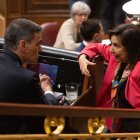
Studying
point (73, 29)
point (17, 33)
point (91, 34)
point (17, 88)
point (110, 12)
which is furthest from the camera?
point (110, 12)

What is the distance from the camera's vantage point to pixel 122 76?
2549 mm

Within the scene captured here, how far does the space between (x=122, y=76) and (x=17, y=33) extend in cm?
63

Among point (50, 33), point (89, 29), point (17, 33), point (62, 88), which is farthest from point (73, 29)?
point (17, 33)

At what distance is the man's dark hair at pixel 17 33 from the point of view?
7.55 feet

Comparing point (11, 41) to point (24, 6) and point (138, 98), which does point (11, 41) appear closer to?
point (138, 98)

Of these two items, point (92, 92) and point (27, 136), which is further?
point (92, 92)

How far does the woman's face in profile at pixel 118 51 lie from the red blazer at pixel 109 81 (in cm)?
9

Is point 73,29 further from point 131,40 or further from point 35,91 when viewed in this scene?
point 35,91

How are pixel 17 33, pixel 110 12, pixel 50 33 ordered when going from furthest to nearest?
pixel 110 12, pixel 50 33, pixel 17 33

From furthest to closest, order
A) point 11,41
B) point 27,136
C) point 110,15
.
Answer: point 110,15 → point 11,41 → point 27,136

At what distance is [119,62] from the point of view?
2.63 metres

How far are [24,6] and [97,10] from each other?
A: 3.42 ft

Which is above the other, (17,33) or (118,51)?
(17,33)

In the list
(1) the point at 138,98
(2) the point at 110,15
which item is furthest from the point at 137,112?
(2) the point at 110,15
